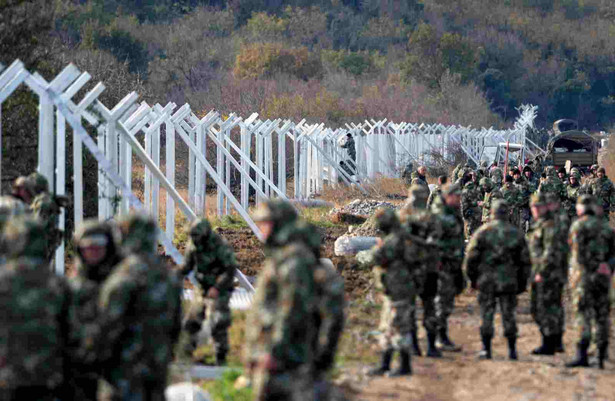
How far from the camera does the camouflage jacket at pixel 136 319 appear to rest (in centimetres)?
596

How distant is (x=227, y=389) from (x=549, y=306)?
3323 mm

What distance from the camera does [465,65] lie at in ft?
257

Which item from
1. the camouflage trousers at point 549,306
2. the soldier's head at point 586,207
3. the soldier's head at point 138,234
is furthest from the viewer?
the camouflage trousers at point 549,306

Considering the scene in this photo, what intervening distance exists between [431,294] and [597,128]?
7594cm

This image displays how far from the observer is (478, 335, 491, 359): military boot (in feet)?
33.4

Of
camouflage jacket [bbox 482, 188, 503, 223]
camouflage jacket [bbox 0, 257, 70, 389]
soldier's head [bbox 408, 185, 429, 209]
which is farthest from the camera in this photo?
camouflage jacket [bbox 482, 188, 503, 223]

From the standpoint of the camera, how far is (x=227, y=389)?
8.35 m

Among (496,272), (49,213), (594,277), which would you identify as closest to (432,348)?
(496,272)

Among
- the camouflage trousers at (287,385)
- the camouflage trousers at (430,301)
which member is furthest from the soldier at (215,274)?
the camouflage trousers at (287,385)

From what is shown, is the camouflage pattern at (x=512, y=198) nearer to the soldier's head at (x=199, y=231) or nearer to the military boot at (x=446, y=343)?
the military boot at (x=446, y=343)

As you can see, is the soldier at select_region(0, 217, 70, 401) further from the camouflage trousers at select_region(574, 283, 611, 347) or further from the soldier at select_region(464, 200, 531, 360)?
the camouflage trousers at select_region(574, 283, 611, 347)

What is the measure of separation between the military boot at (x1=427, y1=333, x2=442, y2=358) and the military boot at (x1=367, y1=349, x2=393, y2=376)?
105 centimetres

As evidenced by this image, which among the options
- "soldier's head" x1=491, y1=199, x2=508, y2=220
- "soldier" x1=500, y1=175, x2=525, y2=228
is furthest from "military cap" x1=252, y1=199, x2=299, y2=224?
"soldier" x1=500, y1=175, x2=525, y2=228

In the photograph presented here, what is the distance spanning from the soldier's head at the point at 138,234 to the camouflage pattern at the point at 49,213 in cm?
429
